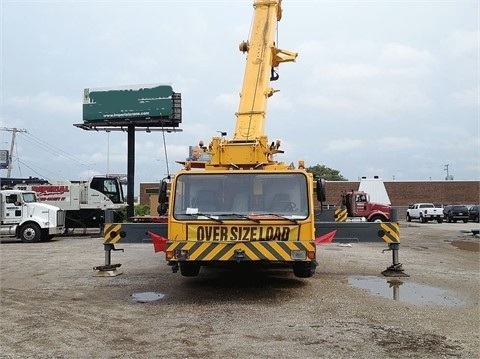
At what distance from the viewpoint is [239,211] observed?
8.57 metres

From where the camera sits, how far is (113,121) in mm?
34781

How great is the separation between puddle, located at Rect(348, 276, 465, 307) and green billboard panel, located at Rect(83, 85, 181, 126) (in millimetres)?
25039

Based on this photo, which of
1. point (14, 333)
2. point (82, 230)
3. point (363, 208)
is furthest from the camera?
point (363, 208)

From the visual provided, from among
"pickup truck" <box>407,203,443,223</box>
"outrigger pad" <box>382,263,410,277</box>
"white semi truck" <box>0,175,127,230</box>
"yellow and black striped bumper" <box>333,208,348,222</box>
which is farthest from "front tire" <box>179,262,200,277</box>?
"pickup truck" <box>407,203,443,223</box>

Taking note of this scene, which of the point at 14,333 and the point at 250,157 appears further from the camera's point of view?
the point at 250,157

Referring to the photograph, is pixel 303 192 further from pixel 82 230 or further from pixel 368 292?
pixel 82 230

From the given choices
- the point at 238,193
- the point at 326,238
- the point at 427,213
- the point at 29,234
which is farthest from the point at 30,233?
the point at 427,213

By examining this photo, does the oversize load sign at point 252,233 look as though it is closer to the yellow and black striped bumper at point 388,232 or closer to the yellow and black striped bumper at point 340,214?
the yellow and black striped bumper at point 388,232

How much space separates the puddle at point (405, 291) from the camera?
8336mm

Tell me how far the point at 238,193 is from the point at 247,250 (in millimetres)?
1149

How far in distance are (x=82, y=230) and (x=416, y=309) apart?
2063 cm

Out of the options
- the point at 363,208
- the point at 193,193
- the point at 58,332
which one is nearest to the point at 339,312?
the point at 193,193

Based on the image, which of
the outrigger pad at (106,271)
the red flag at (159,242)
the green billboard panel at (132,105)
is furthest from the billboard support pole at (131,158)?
the red flag at (159,242)

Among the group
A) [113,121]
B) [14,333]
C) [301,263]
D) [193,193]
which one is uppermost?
[113,121]
